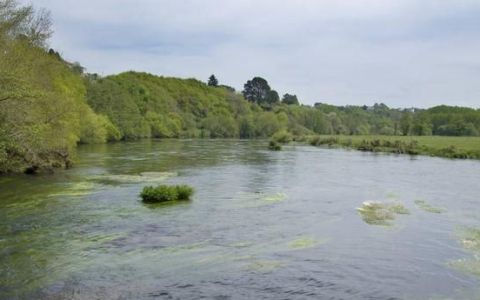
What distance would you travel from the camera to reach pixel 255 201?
2928 centimetres

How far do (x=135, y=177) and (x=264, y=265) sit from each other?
82.4ft

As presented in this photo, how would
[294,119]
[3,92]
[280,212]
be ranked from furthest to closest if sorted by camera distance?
1. [294,119]
2. [280,212]
3. [3,92]

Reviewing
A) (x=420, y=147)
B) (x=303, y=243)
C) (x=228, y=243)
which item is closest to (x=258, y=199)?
(x=303, y=243)

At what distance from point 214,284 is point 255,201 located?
49.2 ft

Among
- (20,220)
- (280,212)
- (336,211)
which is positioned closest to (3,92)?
(20,220)

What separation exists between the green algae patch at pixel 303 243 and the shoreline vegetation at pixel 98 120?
12313mm

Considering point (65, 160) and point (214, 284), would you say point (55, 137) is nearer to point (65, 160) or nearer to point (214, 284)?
point (65, 160)

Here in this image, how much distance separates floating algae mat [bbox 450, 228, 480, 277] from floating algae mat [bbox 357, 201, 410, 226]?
3.52 m

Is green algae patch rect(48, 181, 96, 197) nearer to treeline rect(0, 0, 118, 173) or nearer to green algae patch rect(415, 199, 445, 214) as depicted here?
treeline rect(0, 0, 118, 173)

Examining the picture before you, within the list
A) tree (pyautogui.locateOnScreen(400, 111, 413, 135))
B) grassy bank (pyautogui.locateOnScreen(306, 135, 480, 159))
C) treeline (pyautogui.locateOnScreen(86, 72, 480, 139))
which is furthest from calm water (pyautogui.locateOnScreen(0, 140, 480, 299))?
tree (pyautogui.locateOnScreen(400, 111, 413, 135))

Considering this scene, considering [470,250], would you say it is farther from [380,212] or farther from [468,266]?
[380,212]

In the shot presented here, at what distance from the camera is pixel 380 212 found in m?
26.3

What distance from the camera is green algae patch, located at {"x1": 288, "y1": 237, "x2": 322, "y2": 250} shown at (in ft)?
62.4

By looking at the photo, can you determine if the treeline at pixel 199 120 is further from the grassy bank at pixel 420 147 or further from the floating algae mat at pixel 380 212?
the floating algae mat at pixel 380 212
